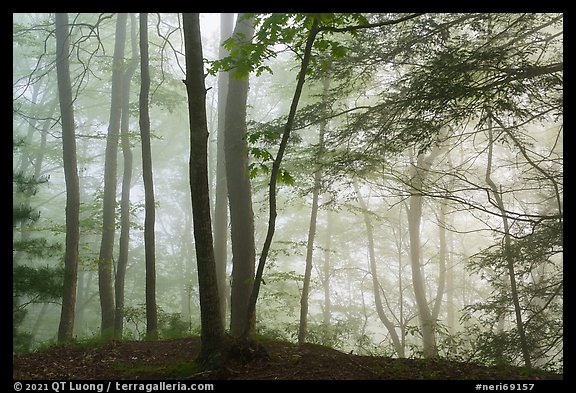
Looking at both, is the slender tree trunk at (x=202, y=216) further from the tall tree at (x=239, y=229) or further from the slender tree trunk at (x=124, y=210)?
the slender tree trunk at (x=124, y=210)

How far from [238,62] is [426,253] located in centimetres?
2142

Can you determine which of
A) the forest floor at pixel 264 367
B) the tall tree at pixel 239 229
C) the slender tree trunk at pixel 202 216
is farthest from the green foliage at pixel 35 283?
the slender tree trunk at pixel 202 216

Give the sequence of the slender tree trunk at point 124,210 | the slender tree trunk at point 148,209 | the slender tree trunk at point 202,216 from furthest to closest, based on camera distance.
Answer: the slender tree trunk at point 124,210
the slender tree trunk at point 148,209
the slender tree trunk at point 202,216

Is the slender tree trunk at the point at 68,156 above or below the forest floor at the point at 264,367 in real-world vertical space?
above

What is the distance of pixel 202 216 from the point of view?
481 cm

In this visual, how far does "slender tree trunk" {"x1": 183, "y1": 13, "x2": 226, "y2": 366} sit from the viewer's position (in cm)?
468

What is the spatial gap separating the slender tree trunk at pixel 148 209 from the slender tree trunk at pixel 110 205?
3513mm

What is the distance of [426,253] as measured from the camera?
23.8 metres

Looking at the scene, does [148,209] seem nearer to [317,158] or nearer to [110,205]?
[317,158]

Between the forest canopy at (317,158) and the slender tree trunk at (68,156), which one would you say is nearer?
the forest canopy at (317,158)

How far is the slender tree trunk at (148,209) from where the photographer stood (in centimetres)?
782

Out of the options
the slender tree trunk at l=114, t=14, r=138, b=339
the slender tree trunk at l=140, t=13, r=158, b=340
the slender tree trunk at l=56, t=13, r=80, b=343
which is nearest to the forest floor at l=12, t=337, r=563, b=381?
the slender tree trunk at l=140, t=13, r=158, b=340
